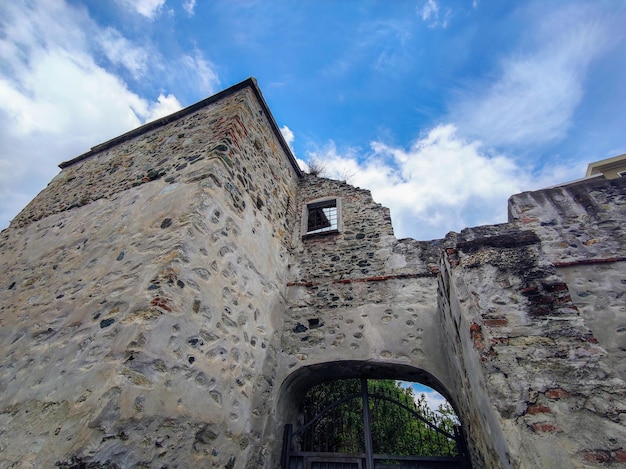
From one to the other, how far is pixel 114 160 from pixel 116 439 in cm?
514

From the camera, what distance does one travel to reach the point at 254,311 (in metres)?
3.99

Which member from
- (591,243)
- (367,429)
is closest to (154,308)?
(367,429)

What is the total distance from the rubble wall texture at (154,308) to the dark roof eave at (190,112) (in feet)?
0.69

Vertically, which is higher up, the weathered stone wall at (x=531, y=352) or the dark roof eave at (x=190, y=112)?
the dark roof eave at (x=190, y=112)

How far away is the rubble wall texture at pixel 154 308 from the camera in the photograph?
86.6 inches

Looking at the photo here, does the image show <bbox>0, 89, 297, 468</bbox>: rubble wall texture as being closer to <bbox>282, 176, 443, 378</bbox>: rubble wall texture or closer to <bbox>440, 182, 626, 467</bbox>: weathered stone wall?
<bbox>282, 176, 443, 378</bbox>: rubble wall texture

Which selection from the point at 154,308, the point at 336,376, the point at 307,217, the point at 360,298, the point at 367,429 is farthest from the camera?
the point at 307,217

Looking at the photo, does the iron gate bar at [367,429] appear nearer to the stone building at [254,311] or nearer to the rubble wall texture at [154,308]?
the stone building at [254,311]

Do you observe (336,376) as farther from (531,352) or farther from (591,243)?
(591,243)

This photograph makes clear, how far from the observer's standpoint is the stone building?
2.09 metres

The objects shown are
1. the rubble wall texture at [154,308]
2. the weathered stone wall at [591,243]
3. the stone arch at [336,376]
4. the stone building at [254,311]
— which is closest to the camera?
the stone building at [254,311]

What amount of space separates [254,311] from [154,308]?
157 centimetres

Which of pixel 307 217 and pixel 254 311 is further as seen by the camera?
pixel 307 217

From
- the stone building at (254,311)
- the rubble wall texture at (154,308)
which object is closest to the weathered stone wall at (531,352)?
the stone building at (254,311)
